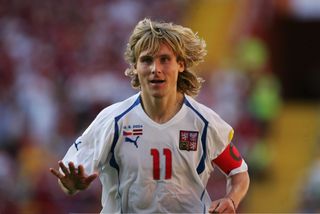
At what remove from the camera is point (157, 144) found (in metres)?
6.43

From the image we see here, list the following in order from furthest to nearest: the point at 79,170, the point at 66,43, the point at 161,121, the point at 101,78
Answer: the point at 66,43 → the point at 101,78 → the point at 161,121 → the point at 79,170

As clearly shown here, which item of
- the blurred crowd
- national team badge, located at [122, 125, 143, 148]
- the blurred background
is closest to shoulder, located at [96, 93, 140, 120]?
national team badge, located at [122, 125, 143, 148]

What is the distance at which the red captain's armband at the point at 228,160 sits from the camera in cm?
656

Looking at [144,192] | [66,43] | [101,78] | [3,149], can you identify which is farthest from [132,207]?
[66,43]

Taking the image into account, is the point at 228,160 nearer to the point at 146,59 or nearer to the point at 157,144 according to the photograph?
the point at 157,144

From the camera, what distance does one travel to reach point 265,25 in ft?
55.6

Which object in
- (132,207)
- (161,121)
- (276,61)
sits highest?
(276,61)

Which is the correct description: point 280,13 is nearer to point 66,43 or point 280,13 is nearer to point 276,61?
point 276,61

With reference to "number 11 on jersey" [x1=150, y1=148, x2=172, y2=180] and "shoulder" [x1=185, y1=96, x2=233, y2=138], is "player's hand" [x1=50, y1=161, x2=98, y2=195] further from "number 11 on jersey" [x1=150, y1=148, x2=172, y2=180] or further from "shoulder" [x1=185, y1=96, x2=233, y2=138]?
"shoulder" [x1=185, y1=96, x2=233, y2=138]

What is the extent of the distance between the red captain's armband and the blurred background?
15.4 ft

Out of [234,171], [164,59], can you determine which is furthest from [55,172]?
[234,171]

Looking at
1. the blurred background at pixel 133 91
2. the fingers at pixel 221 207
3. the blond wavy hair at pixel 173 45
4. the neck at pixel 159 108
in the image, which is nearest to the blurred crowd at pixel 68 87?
the blurred background at pixel 133 91

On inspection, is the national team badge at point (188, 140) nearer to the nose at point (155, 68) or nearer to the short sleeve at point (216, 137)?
the short sleeve at point (216, 137)

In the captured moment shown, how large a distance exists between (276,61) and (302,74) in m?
0.90
